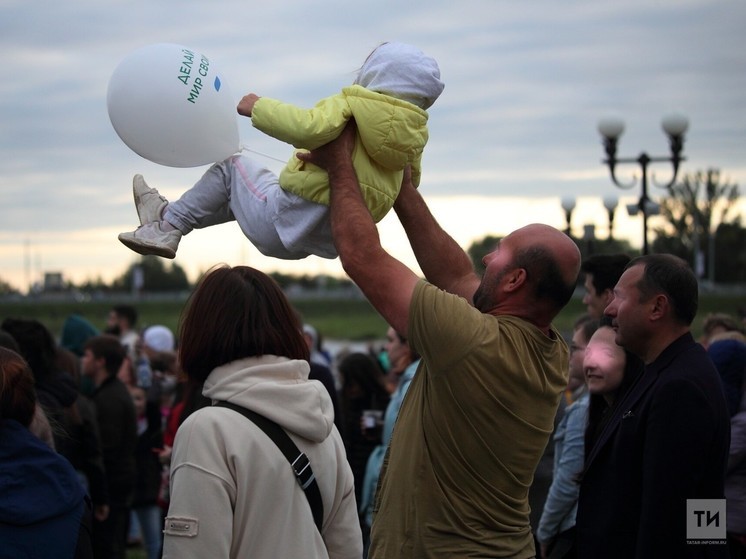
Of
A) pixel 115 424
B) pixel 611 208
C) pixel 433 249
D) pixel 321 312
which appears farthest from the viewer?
pixel 321 312

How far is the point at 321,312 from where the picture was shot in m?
67.8

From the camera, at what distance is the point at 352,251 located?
9.54ft

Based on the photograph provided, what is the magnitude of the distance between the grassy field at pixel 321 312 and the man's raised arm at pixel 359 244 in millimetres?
43713

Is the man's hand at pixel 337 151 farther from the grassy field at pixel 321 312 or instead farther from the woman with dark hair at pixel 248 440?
the grassy field at pixel 321 312

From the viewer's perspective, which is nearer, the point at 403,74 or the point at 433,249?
the point at 403,74

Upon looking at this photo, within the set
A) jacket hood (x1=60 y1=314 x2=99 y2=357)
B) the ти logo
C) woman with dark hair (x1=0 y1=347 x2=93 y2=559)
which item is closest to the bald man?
the ти logo

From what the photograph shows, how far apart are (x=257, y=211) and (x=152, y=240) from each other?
37 centimetres

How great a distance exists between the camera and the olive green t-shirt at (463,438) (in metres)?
2.76

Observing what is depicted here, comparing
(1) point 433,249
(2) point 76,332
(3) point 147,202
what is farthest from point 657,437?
(2) point 76,332

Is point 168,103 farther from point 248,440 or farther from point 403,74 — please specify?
point 248,440

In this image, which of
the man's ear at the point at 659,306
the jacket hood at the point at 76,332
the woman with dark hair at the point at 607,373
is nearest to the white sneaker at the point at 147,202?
the man's ear at the point at 659,306

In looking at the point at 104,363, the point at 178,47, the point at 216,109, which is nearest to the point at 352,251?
the point at 216,109

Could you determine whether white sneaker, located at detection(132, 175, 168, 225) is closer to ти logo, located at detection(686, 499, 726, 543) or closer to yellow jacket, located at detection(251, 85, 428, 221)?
yellow jacket, located at detection(251, 85, 428, 221)

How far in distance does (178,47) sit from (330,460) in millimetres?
1495
